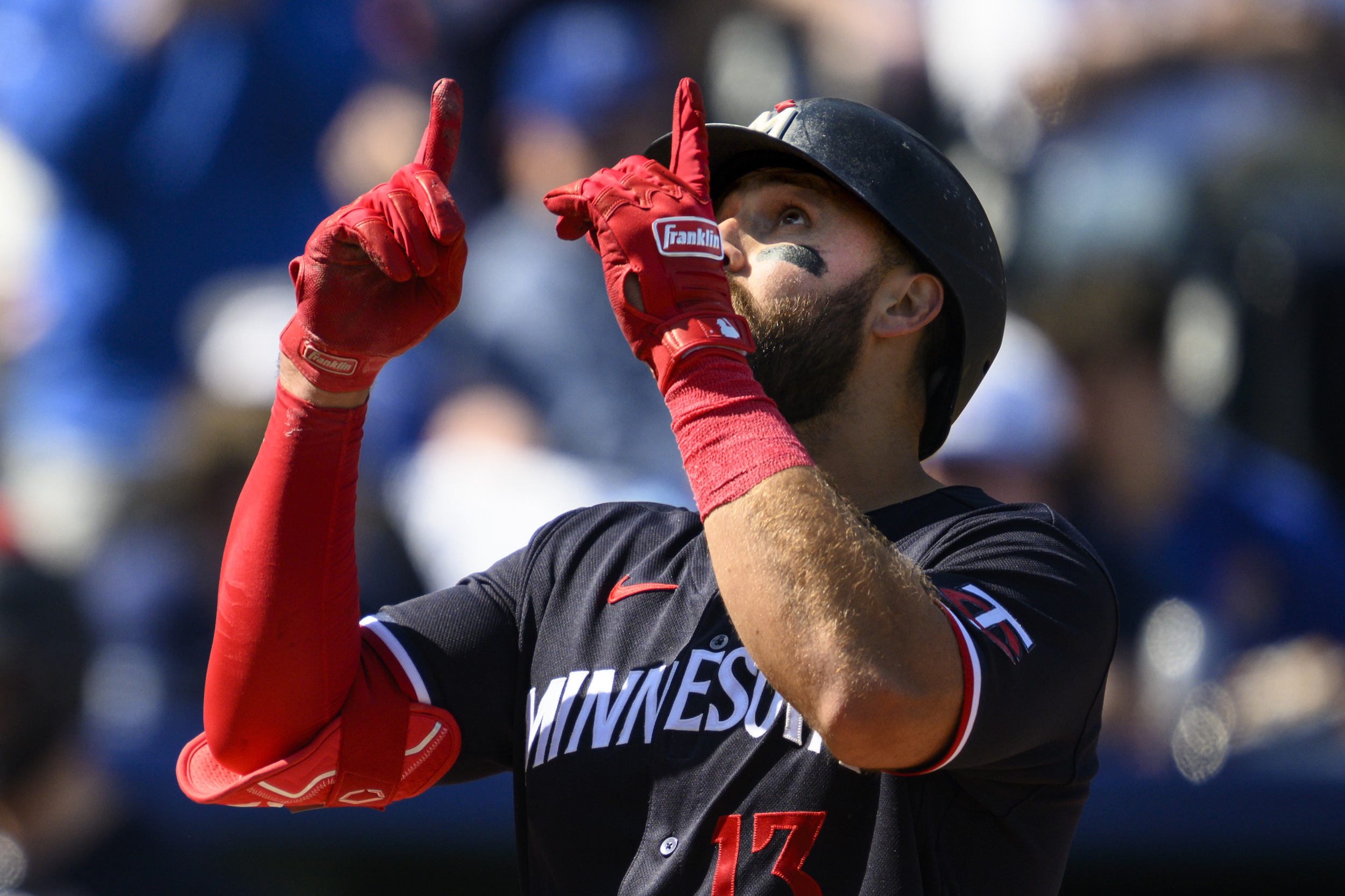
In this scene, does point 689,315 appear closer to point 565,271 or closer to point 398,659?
point 398,659

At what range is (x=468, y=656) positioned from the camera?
208cm

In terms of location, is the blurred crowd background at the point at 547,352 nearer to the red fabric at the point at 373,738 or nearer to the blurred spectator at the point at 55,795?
the blurred spectator at the point at 55,795

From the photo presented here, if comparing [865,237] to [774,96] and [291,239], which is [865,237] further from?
[291,239]

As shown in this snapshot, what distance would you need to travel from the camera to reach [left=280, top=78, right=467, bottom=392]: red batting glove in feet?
5.91

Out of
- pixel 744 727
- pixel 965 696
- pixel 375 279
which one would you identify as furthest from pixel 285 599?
pixel 965 696

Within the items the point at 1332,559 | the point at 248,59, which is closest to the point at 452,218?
the point at 1332,559

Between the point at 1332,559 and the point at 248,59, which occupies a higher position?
the point at 248,59

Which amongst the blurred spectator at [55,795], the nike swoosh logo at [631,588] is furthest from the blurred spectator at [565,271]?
the nike swoosh logo at [631,588]

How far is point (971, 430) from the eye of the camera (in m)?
4.03

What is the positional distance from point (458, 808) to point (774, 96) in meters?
3.03

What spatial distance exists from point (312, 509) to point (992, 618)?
90 centimetres

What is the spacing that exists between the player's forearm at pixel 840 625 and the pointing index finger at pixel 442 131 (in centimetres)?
65

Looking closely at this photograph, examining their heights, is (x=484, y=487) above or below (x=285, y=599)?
above

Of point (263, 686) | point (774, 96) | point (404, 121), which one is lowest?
point (263, 686)
